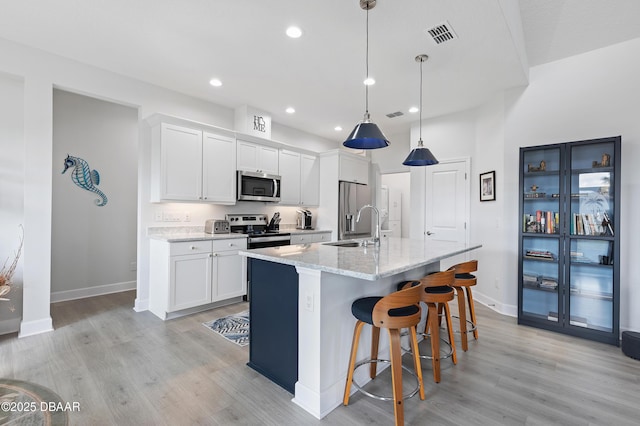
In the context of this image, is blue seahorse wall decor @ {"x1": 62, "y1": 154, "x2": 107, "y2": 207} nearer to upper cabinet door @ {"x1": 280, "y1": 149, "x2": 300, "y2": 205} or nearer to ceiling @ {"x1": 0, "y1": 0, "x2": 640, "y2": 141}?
ceiling @ {"x1": 0, "y1": 0, "x2": 640, "y2": 141}

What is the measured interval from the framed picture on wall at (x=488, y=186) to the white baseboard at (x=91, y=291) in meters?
5.61

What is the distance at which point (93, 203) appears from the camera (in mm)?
4512

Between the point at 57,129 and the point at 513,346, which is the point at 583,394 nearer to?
the point at 513,346

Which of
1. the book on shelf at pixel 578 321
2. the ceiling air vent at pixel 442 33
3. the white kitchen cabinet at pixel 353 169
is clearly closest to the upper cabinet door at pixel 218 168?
the white kitchen cabinet at pixel 353 169

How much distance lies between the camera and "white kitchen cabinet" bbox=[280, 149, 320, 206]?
5.15 meters

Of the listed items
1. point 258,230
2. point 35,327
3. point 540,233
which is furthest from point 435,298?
point 35,327

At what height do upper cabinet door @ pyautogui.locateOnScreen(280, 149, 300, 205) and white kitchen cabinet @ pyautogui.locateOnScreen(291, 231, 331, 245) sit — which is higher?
upper cabinet door @ pyautogui.locateOnScreen(280, 149, 300, 205)

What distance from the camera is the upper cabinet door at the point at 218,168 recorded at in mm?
4062

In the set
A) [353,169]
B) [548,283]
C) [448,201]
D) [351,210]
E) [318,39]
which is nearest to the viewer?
[318,39]

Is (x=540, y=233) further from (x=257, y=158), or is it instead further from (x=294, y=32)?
(x=257, y=158)

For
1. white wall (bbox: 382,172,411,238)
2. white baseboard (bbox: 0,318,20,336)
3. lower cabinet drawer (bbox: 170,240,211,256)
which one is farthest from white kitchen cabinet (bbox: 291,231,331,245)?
white wall (bbox: 382,172,411,238)

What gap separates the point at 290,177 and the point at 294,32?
2747mm

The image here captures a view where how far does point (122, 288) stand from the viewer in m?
4.75

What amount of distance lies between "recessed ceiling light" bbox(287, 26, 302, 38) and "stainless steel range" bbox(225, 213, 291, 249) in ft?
8.19
